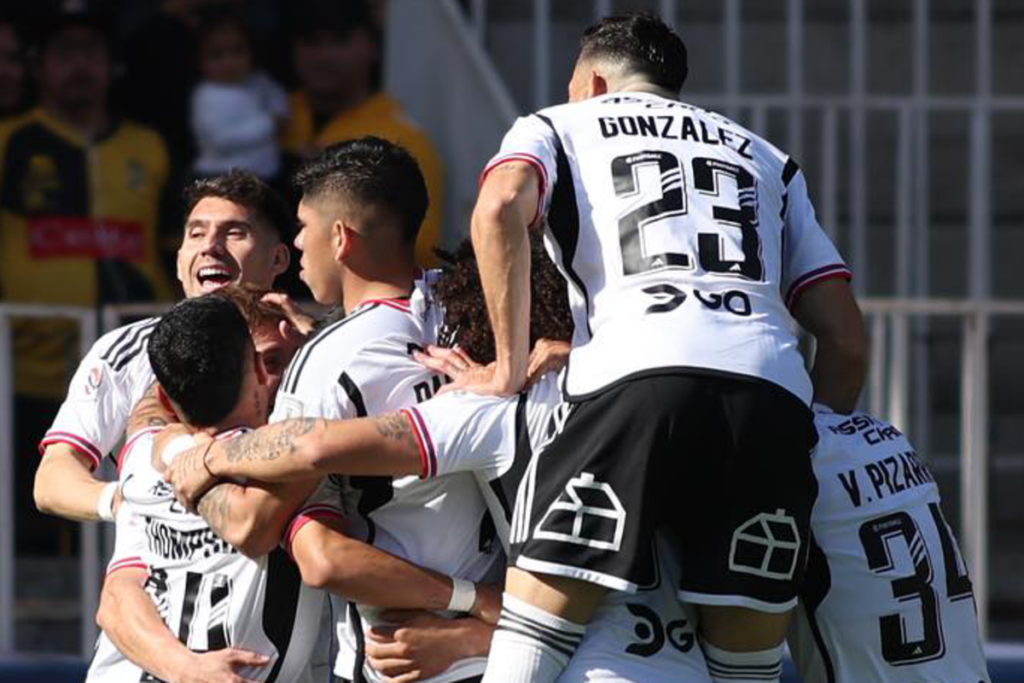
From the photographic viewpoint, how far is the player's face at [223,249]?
481 cm

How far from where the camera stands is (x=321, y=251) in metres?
4.26

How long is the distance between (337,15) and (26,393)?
2.40 metres

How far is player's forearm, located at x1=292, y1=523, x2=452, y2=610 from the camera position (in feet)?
12.9

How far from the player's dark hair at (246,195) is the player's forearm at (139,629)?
100 centimetres

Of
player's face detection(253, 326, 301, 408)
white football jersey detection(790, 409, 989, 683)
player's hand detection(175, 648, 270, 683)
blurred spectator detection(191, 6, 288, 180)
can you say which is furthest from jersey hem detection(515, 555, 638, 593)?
blurred spectator detection(191, 6, 288, 180)

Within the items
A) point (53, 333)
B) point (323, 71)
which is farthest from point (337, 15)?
point (53, 333)

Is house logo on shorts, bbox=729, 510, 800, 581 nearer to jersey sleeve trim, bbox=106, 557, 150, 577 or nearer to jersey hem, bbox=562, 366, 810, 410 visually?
jersey hem, bbox=562, 366, 810, 410

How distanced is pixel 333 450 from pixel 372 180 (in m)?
0.65

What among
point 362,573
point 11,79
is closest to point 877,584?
point 362,573

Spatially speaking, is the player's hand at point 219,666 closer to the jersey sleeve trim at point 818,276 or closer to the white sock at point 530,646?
the white sock at point 530,646

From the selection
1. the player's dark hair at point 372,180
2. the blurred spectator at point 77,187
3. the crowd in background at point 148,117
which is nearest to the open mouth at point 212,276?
the player's dark hair at point 372,180

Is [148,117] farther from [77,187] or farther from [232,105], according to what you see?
[77,187]

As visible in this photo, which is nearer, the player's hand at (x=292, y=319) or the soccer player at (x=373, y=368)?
the soccer player at (x=373, y=368)

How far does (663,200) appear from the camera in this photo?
400 centimetres
